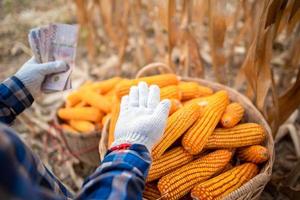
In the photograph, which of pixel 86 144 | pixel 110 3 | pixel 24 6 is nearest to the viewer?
pixel 86 144

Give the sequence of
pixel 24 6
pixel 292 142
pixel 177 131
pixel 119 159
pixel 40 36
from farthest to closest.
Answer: pixel 24 6, pixel 292 142, pixel 40 36, pixel 177 131, pixel 119 159

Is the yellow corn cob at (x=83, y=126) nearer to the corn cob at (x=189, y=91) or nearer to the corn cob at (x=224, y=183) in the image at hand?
the corn cob at (x=189, y=91)

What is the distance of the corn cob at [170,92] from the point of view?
174cm

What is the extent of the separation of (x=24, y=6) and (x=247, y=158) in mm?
3119

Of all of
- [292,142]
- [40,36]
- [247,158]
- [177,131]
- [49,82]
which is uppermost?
[40,36]

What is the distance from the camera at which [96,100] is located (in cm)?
210

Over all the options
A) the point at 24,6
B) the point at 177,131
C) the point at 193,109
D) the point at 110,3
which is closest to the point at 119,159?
the point at 177,131

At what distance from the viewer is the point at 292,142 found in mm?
2178

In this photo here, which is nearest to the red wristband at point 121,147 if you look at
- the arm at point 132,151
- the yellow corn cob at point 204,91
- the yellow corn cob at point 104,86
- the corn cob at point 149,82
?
the arm at point 132,151

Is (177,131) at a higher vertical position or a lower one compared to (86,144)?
higher

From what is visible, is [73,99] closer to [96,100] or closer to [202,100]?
[96,100]

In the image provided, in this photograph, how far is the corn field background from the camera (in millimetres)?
1764

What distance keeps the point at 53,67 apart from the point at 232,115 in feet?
2.57

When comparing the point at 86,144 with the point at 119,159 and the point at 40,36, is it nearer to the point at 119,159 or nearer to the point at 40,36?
the point at 40,36
